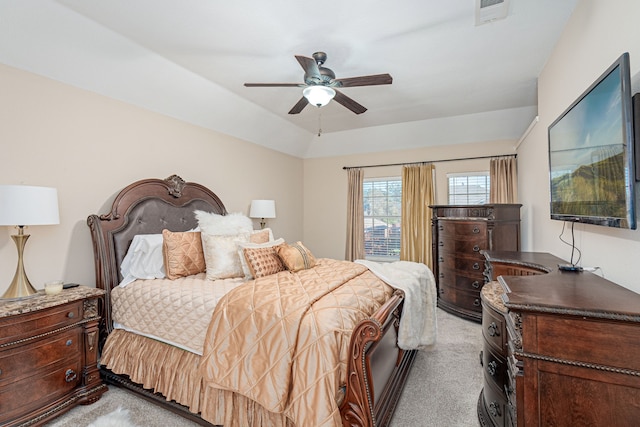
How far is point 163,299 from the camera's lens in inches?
89.0

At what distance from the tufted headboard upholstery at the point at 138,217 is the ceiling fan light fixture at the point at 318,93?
1.85 metres

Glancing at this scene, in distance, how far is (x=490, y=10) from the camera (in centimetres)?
218

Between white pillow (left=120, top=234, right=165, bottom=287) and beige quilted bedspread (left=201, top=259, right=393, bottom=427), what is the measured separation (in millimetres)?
1154

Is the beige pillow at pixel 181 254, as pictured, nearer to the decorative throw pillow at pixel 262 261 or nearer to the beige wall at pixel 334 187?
the decorative throw pillow at pixel 262 261

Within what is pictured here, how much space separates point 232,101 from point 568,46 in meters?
3.43

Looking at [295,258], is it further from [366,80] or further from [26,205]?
[26,205]

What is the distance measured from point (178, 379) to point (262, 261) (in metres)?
1.05

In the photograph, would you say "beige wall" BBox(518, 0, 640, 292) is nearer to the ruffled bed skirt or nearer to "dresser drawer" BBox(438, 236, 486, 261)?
"dresser drawer" BBox(438, 236, 486, 261)

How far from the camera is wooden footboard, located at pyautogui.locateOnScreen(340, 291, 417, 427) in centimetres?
148

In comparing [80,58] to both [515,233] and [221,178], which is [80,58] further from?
[515,233]

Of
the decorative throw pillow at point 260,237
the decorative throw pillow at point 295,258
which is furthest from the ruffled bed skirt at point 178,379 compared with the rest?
the decorative throw pillow at point 260,237

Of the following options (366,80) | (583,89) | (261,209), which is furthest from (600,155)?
(261,209)

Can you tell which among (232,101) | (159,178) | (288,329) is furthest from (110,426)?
Result: (232,101)

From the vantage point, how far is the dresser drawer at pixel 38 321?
1.83 meters
